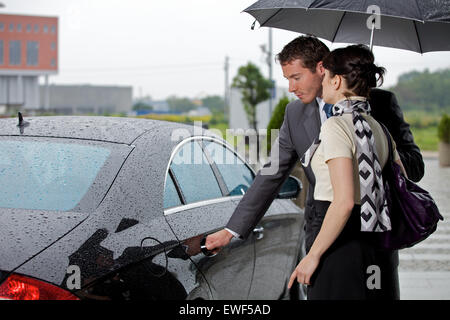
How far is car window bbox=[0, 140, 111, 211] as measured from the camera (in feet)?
8.24

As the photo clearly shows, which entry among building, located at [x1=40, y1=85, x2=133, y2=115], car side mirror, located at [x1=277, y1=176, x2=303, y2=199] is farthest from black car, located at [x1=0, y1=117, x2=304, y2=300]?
building, located at [x1=40, y1=85, x2=133, y2=115]

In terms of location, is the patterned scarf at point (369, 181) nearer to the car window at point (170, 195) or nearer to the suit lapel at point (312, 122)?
the suit lapel at point (312, 122)

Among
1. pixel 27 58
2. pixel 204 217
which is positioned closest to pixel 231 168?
pixel 204 217

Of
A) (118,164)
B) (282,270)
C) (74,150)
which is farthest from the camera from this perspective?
(282,270)

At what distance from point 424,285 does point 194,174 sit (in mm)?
3435

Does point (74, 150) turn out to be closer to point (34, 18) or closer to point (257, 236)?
point (257, 236)

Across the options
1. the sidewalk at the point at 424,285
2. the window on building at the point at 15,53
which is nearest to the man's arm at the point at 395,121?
the sidewalk at the point at 424,285

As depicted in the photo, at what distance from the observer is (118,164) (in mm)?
2625

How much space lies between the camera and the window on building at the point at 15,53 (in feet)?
299

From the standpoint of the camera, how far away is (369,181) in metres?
2.16

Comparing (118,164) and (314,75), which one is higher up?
(314,75)

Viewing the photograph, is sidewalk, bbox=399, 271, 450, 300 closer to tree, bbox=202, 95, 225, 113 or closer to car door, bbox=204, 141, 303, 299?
car door, bbox=204, 141, 303, 299
